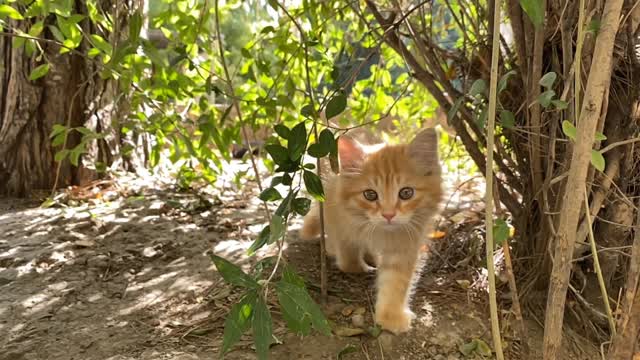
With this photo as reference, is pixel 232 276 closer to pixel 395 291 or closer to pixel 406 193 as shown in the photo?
pixel 395 291

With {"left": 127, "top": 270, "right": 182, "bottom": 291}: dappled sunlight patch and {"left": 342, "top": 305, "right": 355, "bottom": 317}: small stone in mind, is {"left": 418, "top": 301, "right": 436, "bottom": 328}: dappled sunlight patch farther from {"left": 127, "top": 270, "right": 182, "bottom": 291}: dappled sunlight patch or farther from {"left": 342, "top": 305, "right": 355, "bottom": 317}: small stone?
Result: {"left": 127, "top": 270, "right": 182, "bottom": 291}: dappled sunlight patch

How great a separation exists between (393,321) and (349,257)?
42cm

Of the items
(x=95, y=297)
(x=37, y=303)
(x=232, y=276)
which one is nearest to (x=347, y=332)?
(x=232, y=276)

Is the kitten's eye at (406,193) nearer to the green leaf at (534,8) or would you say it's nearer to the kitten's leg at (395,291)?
the kitten's leg at (395,291)

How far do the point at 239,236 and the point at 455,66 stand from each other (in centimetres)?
115

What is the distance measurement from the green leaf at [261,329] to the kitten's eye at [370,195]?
2.83 feet

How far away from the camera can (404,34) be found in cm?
196

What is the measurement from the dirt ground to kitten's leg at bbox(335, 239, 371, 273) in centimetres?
4

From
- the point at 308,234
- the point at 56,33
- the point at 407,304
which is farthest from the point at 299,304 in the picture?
the point at 56,33

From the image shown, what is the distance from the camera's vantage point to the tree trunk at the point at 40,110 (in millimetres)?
2510

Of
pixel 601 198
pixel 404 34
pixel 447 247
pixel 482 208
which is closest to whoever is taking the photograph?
A: pixel 601 198

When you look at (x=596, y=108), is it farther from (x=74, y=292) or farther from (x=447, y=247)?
(x=74, y=292)

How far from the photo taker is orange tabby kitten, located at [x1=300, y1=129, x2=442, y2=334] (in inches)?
67.3

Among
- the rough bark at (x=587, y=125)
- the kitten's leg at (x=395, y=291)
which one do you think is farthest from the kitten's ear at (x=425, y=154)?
the rough bark at (x=587, y=125)
